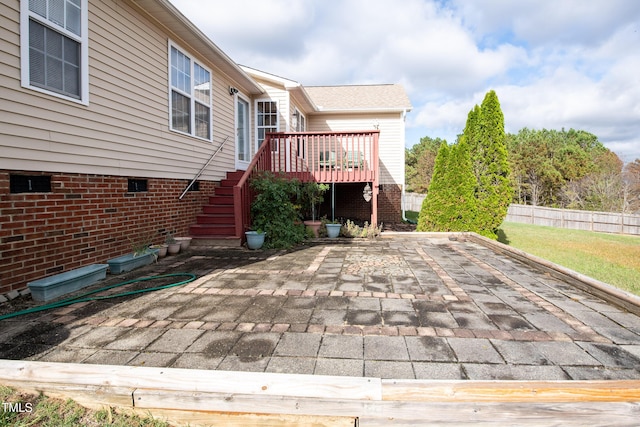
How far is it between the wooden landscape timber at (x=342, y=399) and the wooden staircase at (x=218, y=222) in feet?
14.2

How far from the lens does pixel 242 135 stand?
920 centimetres

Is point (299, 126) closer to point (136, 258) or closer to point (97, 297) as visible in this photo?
point (136, 258)

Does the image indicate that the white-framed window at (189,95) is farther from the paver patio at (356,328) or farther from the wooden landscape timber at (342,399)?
the wooden landscape timber at (342,399)

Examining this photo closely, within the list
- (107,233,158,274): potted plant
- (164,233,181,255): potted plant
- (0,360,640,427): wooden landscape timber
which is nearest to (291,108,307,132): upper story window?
(164,233,181,255): potted plant

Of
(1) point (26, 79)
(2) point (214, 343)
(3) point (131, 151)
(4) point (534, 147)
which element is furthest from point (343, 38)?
(4) point (534, 147)

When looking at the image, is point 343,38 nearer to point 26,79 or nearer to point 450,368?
point 26,79

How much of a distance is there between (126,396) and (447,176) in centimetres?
776

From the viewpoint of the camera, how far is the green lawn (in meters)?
6.12

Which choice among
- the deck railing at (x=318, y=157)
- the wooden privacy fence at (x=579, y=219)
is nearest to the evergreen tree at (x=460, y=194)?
the deck railing at (x=318, y=157)

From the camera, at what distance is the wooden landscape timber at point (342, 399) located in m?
1.41

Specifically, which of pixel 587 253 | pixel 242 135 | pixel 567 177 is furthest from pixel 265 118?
pixel 567 177

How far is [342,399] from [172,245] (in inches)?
185

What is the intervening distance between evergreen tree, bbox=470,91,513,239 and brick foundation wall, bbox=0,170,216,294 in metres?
7.03

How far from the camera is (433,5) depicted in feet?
30.0
